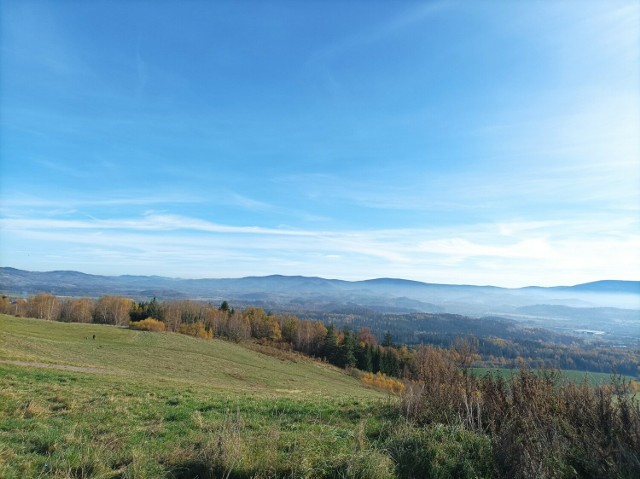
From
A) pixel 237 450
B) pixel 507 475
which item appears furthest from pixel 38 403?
pixel 507 475

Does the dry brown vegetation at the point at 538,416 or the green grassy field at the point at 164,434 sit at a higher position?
the dry brown vegetation at the point at 538,416

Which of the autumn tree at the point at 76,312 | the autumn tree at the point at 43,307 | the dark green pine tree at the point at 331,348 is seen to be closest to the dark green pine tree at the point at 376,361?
the dark green pine tree at the point at 331,348

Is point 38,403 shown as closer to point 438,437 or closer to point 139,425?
point 139,425

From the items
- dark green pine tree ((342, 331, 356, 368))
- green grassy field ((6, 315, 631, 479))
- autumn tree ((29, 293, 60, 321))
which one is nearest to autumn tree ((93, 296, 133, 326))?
autumn tree ((29, 293, 60, 321))

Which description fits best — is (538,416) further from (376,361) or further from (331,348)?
(331,348)

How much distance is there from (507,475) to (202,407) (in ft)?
27.1

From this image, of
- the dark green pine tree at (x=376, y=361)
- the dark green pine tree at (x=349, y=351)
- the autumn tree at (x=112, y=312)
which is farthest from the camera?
the autumn tree at (x=112, y=312)

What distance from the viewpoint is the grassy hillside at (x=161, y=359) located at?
24.0m

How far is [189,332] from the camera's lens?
216ft

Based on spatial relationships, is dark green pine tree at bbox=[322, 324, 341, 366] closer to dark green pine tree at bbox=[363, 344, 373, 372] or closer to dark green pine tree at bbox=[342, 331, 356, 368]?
dark green pine tree at bbox=[342, 331, 356, 368]

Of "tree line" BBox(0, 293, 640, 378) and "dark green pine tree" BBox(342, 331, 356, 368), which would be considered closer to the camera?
"dark green pine tree" BBox(342, 331, 356, 368)

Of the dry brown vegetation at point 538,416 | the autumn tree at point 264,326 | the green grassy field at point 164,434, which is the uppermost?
the dry brown vegetation at point 538,416

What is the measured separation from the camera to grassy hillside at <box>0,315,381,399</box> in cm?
2397

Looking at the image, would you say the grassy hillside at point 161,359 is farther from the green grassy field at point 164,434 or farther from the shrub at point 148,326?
the green grassy field at point 164,434
